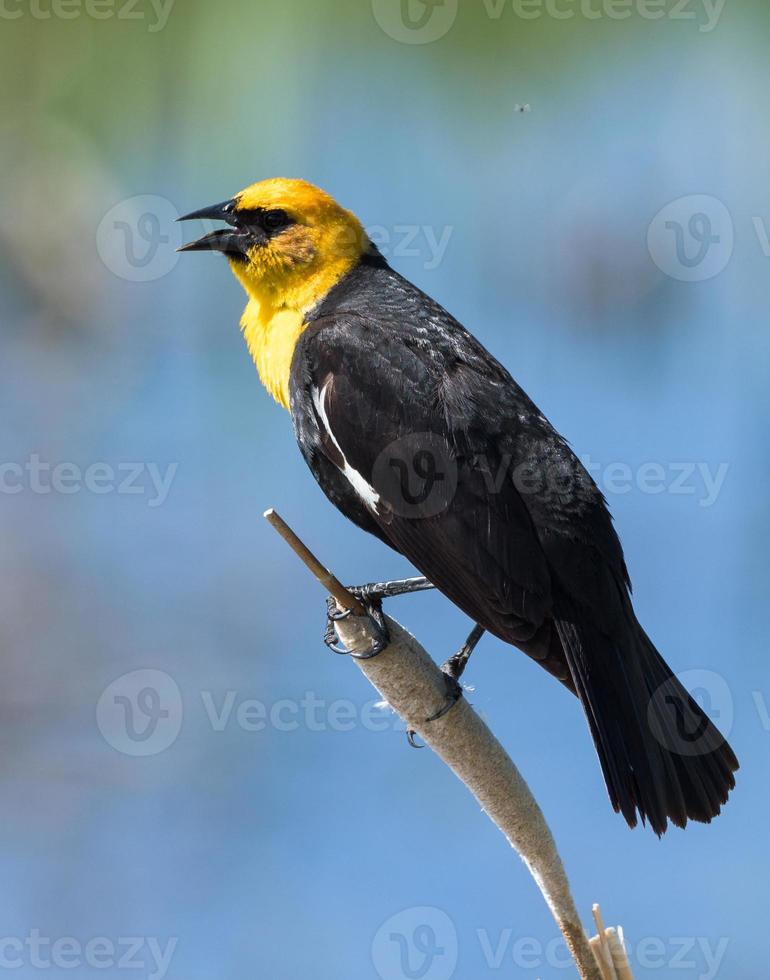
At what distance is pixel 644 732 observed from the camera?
1520 mm

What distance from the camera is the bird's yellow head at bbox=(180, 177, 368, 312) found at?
6.76 ft

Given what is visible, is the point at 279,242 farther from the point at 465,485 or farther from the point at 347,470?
the point at 465,485

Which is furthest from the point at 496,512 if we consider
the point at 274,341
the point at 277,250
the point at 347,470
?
the point at 277,250

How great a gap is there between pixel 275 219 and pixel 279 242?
47 mm

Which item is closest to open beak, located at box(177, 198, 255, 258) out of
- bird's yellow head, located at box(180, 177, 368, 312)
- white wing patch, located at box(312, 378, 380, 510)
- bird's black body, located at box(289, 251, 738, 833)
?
bird's yellow head, located at box(180, 177, 368, 312)

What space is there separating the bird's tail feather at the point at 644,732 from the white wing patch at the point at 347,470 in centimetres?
35

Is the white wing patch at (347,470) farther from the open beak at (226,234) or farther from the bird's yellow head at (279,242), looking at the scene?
the open beak at (226,234)

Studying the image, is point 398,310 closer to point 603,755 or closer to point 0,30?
point 603,755

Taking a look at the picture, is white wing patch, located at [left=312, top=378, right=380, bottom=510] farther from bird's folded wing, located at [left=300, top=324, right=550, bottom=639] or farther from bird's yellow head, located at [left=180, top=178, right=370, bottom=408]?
bird's yellow head, located at [left=180, top=178, right=370, bottom=408]

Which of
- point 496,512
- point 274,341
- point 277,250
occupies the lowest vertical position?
point 496,512

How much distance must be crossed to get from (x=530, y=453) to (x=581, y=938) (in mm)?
803

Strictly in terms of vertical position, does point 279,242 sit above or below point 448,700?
above

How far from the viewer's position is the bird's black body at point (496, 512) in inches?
60.0

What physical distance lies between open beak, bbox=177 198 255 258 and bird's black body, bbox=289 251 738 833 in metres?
0.23
